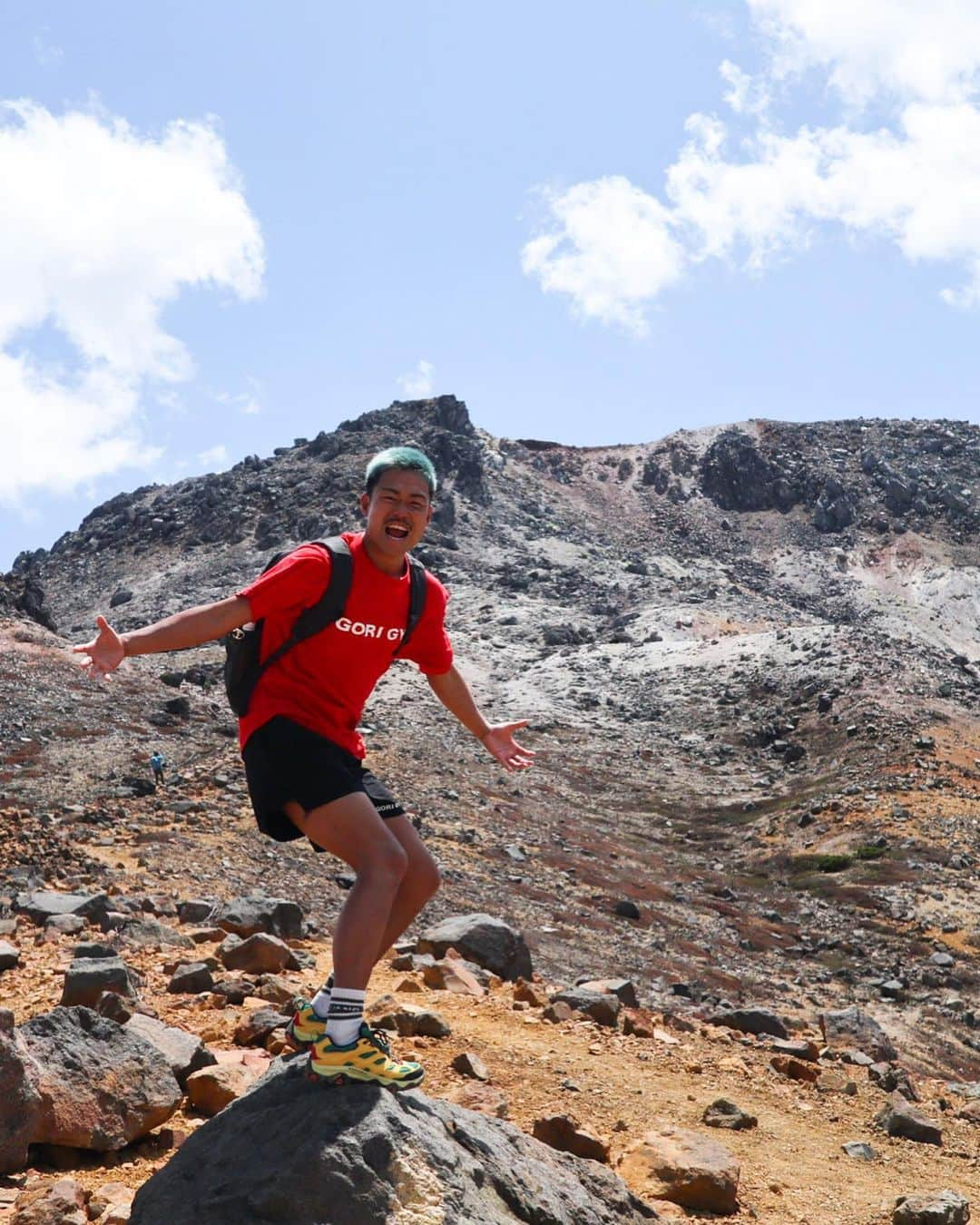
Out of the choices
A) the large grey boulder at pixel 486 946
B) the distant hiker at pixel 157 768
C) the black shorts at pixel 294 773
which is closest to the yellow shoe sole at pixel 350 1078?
the black shorts at pixel 294 773

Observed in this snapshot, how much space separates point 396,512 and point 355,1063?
2.21 meters

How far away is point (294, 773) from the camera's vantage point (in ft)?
14.7

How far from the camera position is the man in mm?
4324

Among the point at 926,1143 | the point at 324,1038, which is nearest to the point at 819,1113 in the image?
the point at 926,1143

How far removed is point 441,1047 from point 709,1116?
1.78m

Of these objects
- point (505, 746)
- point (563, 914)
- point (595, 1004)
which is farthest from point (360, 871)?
point (563, 914)

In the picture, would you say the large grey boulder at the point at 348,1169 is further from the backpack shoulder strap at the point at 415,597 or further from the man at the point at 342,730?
the backpack shoulder strap at the point at 415,597

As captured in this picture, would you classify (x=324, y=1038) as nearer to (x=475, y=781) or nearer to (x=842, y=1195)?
(x=842, y=1195)

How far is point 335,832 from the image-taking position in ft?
14.6

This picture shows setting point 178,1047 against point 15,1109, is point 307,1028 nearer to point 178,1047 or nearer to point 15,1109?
point 15,1109

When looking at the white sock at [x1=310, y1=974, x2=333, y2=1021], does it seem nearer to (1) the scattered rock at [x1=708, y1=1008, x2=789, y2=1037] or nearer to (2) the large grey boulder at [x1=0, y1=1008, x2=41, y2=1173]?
(2) the large grey boulder at [x1=0, y1=1008, x2=41, y2=1173]

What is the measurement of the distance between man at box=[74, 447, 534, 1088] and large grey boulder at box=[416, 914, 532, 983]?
21.7ft

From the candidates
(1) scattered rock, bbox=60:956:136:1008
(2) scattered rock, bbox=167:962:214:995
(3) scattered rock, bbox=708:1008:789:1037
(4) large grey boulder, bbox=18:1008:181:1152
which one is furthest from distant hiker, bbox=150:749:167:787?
(4) large grey boulder, bbox=18:1008:181:1152

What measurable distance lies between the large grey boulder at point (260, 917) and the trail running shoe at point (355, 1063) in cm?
746
